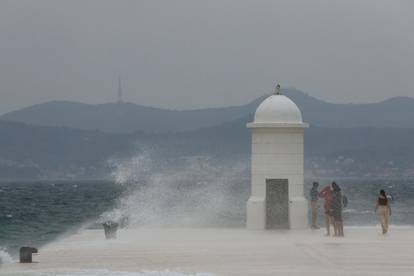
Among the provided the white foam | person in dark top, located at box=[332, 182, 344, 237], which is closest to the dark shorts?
person in dark top, located at box=[332, 182, 344, 237]

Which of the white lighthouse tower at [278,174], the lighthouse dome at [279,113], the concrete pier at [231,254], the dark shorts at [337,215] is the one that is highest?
the lighthouse dome at [279,113]

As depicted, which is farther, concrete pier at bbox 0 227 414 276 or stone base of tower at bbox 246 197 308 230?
stone base of tower at bbox 246 197 308 230

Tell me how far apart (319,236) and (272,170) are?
362 centimetres

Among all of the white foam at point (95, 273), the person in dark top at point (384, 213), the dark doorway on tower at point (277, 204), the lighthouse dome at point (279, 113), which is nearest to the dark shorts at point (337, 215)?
the person in dark top at point (384, 213)

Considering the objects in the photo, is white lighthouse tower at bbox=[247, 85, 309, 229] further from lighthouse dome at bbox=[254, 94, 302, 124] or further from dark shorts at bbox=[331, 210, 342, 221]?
dark shorts at bbox=[331, 210, 342, 221]

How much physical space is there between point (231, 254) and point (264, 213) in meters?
8.20

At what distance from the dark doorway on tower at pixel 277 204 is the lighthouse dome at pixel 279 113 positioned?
1926mm

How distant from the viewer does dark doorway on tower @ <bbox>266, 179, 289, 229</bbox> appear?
30.6m

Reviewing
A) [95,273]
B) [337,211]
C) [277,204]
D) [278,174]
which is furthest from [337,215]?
[95,273]

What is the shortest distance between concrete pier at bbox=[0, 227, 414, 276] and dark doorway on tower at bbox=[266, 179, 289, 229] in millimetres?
1348

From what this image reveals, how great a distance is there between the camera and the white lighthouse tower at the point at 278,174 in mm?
30625

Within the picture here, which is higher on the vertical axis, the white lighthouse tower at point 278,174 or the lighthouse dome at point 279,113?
the lighthouse dome at point 279,113

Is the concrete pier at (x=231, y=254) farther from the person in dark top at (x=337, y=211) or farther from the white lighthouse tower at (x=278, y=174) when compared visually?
the white lighthouse tower at (x=278, y=174)

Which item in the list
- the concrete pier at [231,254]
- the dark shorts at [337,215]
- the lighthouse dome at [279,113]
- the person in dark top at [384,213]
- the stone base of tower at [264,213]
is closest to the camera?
the concrete pier at [231,254]
